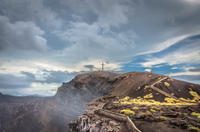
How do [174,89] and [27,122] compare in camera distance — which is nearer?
[174,89]

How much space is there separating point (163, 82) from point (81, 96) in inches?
2772

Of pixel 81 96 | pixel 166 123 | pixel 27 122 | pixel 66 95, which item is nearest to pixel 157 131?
pixel 166 123

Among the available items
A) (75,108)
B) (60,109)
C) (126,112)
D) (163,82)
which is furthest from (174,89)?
(60,109)

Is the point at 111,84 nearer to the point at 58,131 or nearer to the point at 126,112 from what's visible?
the point at 58,131

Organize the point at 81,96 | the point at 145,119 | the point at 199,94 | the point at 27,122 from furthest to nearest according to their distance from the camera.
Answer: the point at 27,122 < the point at 81,96 < the point at 199,94 < the point at 145,119

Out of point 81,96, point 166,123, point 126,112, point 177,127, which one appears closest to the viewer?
point 177,127

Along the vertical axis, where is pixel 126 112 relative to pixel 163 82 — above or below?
below

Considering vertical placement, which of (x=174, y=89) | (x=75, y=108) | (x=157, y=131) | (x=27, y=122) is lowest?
(x=27, y=122)

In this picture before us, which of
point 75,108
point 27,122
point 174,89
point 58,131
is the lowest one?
point 27,122

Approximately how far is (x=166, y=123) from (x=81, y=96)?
8680 centimetres

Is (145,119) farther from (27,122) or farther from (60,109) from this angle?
(27,122)

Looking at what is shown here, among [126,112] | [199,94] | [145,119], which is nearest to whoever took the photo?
[145,119]

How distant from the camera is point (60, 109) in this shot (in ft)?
367

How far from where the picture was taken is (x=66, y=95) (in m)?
113
